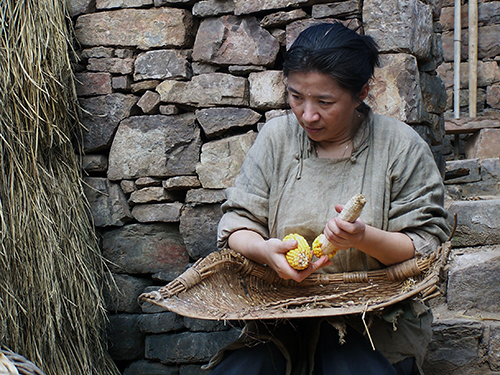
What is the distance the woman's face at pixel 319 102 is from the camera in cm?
180

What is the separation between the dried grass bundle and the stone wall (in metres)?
0.18

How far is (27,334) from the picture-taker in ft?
8.09

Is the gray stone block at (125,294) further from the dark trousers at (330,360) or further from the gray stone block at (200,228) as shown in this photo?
the dark trousers at (330,360)

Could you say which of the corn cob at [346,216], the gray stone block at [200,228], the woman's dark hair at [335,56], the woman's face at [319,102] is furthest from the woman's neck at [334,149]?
the gray stone block at [200,228]

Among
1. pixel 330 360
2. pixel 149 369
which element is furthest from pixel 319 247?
pixel 149 369

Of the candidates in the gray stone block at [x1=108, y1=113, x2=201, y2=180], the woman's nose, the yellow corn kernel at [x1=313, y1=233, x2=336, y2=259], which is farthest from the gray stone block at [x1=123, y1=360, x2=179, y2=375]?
the woman's nose

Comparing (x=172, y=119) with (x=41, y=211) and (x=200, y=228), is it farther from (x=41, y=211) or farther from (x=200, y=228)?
(x=41, y=211)

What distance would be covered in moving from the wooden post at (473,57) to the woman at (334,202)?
190 inches

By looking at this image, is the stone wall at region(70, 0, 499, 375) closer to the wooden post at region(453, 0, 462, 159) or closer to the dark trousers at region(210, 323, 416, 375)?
the dark trousers at region(210, 323, 416, 375)

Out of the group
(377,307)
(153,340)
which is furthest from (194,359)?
(377,307)

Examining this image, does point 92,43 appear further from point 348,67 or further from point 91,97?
point 348,67

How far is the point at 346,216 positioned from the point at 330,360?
0.46 m

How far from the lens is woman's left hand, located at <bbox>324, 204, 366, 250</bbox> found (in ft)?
5.41

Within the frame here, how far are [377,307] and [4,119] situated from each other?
5.88 ft
